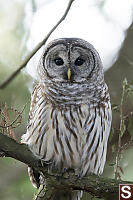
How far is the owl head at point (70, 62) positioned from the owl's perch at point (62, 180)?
864 mm

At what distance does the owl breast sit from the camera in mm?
3443

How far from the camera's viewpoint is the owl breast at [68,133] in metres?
3.44

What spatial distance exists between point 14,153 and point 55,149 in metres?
0.84

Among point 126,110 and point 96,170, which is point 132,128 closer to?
point 126,110

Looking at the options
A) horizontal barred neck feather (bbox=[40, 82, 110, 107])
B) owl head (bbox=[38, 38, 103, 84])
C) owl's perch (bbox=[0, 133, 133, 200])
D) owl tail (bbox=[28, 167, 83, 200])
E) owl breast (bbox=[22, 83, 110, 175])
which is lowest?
owl's perch (bbox=[0, 133, 133, 200])

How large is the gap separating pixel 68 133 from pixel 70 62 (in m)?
0.67

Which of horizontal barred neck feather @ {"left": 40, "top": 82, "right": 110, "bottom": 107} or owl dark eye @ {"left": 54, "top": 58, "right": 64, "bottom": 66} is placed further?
owl dark eye @ {"left": 54, "top": 58, "right": 64, "bottom": 66}

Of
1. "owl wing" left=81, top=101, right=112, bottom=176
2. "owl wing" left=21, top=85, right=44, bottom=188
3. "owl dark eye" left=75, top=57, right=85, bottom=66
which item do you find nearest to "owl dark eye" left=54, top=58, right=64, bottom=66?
"owl dark eye" left=75, top=57, right=85, bottom=66

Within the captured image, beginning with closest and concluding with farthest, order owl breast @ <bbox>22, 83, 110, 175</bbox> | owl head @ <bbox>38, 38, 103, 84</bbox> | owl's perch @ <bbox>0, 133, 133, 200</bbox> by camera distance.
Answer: owl's perch @ <bbox>0, 133, 133, 200</bbox>, owl breast @ <bbox>22, 83, 110, 175</bbox>, owl head @ <bbox>38, 38, 103, 84</bbox>

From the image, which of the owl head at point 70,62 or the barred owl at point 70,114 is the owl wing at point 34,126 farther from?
the owl head at point 70,62

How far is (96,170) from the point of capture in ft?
12.1

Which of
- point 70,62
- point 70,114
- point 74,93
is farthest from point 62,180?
point 70,62

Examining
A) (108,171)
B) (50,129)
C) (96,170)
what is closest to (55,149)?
(50,129)

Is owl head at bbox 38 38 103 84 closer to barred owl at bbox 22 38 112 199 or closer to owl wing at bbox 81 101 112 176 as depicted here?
barred owl at bbox 22 38 112 199
